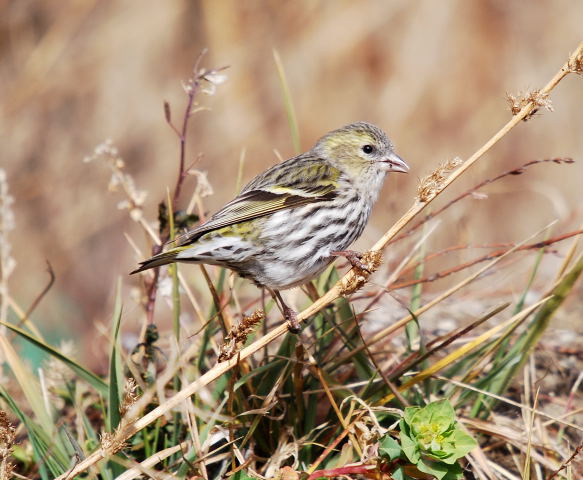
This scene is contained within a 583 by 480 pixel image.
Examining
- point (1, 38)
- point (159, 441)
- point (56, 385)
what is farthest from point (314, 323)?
point (1, 38)

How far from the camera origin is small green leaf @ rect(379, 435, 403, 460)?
2.64 metres

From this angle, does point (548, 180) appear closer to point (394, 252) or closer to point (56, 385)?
point (394, 252)

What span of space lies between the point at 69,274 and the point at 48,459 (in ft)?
16.3

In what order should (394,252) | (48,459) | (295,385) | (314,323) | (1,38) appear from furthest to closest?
(1,38), (394,252), (314,323), (295,385), (48,459)

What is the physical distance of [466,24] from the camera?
8148mm

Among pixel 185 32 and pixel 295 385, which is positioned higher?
pixel 185 32

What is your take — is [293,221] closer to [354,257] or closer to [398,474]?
[354,257]

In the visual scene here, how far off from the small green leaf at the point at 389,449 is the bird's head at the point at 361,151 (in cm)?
137

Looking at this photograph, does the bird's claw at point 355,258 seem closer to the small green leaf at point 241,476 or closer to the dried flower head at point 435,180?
the dried flower head at point 435,180

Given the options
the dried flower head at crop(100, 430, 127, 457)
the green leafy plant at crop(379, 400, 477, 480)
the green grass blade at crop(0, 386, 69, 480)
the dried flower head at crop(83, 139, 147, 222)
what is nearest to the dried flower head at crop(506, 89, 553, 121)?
the green leafy plant at crop(379, 400, 477, 480)

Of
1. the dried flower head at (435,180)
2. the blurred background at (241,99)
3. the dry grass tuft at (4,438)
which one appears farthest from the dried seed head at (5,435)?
the blurred background at (241,99)

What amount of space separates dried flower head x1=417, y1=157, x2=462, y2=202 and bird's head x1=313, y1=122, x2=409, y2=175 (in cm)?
103

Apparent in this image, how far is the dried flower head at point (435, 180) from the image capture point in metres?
2.55

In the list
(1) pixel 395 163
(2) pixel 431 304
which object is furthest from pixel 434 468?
(1) pixel 395 163
